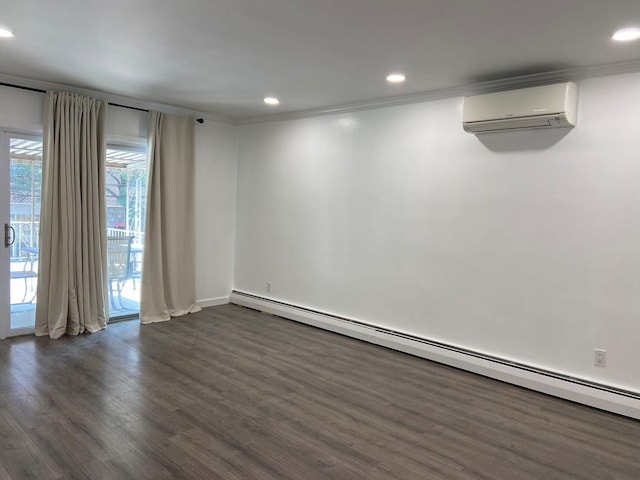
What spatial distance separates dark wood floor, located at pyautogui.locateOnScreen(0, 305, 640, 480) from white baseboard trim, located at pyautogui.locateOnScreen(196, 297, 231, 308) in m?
1.62

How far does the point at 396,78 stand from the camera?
3.95 m

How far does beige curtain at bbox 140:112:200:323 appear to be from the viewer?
5379mm

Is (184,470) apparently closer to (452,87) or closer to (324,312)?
(324,312)

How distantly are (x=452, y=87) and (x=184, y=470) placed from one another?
3.73 metres

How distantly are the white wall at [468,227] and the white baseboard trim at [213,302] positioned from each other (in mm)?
718

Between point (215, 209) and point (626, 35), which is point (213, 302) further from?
point (626, 35)

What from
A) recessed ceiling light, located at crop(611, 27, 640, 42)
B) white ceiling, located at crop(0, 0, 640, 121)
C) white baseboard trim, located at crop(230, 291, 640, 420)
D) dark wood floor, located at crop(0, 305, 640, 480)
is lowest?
dark wood floor, located at crop(0, 305, 640, 480)

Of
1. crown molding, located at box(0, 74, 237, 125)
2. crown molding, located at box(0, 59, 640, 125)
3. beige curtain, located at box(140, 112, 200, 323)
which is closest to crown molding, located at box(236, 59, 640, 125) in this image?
crown molding, located at box(0, 59, 640, 125)

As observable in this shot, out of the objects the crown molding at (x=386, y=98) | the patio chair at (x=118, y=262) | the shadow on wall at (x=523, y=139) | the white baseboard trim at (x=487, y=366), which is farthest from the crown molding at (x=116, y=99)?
the shadow on wall at (x=523, y=139)

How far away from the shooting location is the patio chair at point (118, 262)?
536 centimetres

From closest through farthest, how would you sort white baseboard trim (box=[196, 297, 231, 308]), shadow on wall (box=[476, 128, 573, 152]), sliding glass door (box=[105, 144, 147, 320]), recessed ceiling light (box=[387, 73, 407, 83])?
shadow on wall (box=[476, 128, 573, 152]) → recessed ceiling light (box=[387, 73, 407, 83]) → sliding glass door (box=[105, 144, 147, 320]) → white baseboard trim (box=[196, 297, 231, 308])

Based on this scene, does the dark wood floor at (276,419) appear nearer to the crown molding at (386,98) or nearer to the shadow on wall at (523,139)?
the shadow on wall at (523,139)

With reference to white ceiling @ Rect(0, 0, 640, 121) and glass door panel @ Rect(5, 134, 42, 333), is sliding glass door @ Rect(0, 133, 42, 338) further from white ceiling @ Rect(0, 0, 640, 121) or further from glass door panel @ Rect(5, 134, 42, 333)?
white ceiling @ Rect(0, 0, 640, 121)

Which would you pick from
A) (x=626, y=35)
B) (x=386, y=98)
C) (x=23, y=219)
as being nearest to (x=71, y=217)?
(x=23, y=219)
